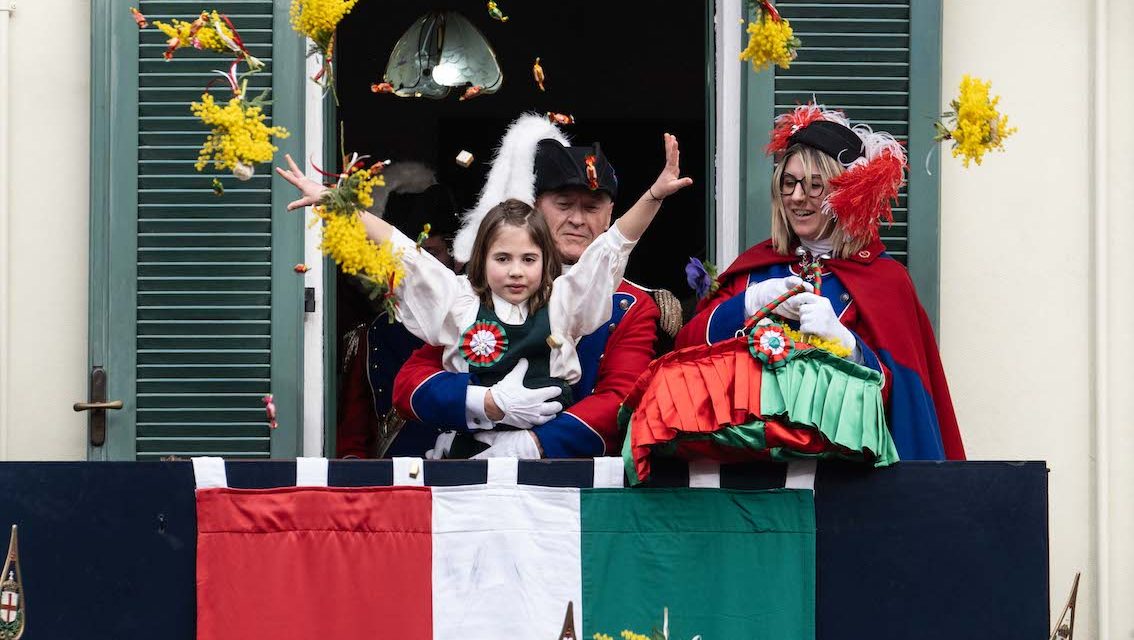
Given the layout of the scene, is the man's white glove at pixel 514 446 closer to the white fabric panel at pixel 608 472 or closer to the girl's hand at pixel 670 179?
the white fabric panel at pixel 608 472

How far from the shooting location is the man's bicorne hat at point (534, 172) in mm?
5180

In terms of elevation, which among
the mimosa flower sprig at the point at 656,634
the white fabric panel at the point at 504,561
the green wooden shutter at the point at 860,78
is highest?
the green wooden shutter at the point at 860,78

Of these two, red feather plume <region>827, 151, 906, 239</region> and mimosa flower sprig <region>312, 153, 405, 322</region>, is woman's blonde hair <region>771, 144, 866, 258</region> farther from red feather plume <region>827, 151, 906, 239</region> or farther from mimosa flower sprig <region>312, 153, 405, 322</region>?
mimosa flower sprig <region>312, 153, 405, 322</region>

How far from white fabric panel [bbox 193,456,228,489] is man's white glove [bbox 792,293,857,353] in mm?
1430

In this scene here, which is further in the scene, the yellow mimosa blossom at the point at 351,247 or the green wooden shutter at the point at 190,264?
the green wooden shutter at the point at 190,264

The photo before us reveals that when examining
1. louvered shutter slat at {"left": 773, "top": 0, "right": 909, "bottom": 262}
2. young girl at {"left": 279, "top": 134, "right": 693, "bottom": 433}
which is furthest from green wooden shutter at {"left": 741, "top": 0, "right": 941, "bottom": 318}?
young girl at {"left": 279, "top": 134, "right": 693, "bottom": 433}

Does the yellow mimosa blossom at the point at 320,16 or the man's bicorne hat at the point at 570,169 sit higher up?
the yellow mimosa blossom at the point at 320,16

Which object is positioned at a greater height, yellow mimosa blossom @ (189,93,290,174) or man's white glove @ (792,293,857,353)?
yellow mimosa blossom @ (189,93,290,174)

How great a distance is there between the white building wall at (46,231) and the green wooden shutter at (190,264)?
0.15 m

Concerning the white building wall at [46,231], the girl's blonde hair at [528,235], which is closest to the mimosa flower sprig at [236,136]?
the girl's blonde hair at [528,235]

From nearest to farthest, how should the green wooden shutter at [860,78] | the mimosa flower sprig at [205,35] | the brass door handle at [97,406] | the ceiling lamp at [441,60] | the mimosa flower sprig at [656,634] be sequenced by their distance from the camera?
1. the mimosa flower sprig at [656,634]
2. the mimosa flower sprig at [205,35]
3. the brass door handle at [97,406]
4. the green wooden shutter at [860,78]
5. the ceiling lamp at [441,60]

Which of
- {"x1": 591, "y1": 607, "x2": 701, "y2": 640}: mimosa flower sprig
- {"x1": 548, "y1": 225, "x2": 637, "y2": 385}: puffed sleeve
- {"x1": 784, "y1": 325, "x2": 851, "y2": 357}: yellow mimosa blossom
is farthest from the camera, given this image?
{"x1": 548, "y1": 225, "x2": 637, "y2": 385}: puffed sleeve

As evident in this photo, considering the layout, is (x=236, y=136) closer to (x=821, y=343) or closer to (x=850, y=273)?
(x=821, y=343)

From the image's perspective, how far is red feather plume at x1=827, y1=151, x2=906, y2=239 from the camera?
457 cm
